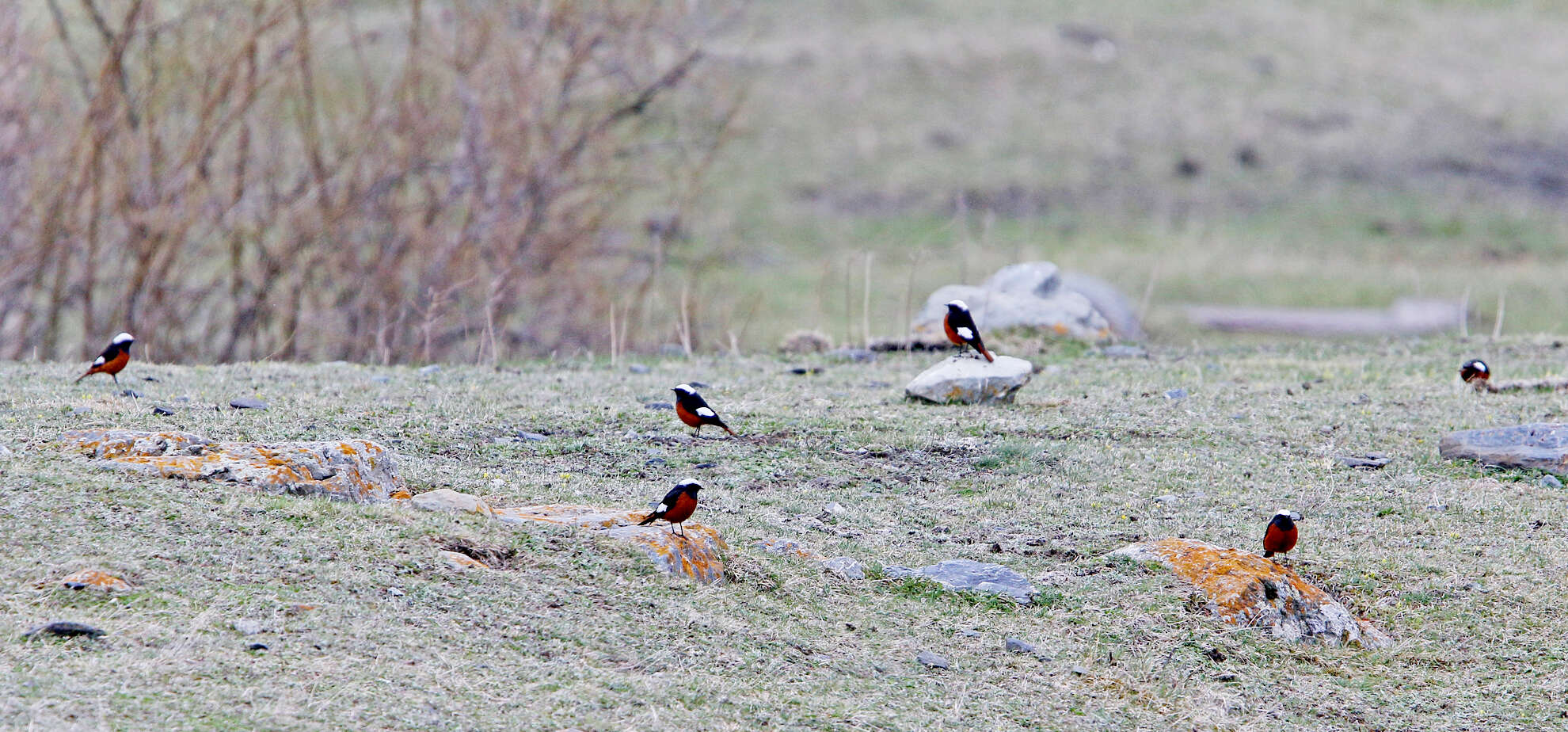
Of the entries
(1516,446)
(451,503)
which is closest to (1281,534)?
(1516,446)

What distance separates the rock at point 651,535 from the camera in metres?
6.79

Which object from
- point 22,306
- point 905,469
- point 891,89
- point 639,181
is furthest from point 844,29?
point 905,469

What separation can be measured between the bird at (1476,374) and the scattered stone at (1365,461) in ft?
9.97

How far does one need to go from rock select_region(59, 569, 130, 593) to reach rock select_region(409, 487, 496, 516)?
5.11 ft

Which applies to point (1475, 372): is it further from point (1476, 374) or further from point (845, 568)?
point (845, 568)

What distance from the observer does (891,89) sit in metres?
40.7

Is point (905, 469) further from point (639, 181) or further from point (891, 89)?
point (891, 89)

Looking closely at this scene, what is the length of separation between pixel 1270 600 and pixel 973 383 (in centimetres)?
440

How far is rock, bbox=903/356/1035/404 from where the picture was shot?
36.9 feet

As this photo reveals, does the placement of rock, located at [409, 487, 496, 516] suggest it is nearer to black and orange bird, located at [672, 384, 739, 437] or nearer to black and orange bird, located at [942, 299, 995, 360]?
black and orange bird, located at [672, 384, 739, 437]

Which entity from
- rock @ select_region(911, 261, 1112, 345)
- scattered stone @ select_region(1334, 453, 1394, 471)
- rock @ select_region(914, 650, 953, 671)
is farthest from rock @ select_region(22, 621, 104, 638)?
rock @ select_region(911, 261, 1112, 345)

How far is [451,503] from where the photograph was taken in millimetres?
7109

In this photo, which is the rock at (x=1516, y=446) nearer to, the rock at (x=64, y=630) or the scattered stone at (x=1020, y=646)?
the scattered stone at (x=1020, y=646)

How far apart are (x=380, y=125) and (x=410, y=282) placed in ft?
6.90
